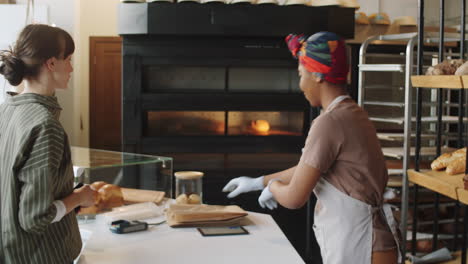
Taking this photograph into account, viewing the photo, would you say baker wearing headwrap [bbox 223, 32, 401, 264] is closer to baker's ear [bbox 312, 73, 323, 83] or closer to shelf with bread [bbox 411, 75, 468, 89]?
baker's ear [bbox 312, 73, 323, 83]

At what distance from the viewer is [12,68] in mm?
1486

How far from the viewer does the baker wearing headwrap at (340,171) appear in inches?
66.0

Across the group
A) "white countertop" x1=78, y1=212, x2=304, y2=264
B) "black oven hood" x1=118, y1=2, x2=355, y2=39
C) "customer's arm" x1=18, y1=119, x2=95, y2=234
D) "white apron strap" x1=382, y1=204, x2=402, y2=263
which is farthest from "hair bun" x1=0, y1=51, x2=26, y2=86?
"black oven hood" x1=118, y1=2, x2=355, y2=39

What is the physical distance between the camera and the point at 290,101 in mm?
4223

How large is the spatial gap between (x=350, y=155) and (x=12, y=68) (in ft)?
3.39

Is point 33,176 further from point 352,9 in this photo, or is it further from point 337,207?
point 352,9

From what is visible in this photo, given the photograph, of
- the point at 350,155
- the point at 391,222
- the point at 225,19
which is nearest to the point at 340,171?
the point at 350,155

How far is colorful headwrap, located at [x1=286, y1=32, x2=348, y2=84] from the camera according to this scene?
1.72 metres

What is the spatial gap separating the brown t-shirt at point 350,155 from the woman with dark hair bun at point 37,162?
71cm

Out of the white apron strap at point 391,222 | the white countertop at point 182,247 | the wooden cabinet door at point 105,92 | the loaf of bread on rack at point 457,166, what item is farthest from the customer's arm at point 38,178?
the wooden cabinet door at point 105,92

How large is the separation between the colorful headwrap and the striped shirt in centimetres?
81

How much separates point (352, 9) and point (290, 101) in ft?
2.82

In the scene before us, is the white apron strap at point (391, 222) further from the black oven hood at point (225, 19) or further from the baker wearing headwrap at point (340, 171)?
the black oven hood at point (225, 19)

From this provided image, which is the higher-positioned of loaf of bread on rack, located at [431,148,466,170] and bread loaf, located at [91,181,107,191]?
loaf of bread on rack, located at [431,148,466,170]
